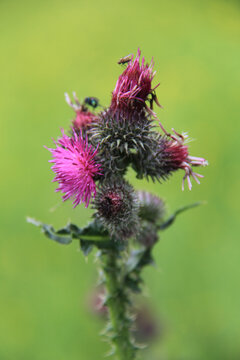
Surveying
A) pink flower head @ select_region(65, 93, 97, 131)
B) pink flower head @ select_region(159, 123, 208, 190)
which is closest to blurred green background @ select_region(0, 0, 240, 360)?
pink flower head @ select_region(65, 93, 97, 131)

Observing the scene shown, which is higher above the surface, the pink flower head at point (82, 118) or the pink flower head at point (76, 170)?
the pink flower head at point (82, 118)

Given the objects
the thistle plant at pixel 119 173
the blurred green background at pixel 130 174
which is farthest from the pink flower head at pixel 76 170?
the blurred green background at pixel 130 174

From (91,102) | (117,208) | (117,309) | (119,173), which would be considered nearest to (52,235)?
(117,208)

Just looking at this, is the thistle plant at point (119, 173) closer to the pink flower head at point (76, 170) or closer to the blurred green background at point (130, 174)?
the pink flower head at point (76, 170)

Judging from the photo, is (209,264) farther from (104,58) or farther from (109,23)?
(109,23)

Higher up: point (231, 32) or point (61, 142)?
point (231, 32)

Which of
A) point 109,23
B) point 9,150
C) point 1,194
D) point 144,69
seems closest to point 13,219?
point 1,194

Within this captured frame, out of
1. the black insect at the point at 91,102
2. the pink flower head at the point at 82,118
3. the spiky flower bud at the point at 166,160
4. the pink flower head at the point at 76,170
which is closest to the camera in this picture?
the pink flower head at the point at 76,170
